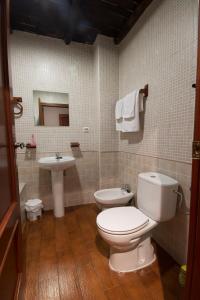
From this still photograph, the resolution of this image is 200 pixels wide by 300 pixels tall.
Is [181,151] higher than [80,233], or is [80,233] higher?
[181,151]

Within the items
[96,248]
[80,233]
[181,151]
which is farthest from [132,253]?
[181,151]

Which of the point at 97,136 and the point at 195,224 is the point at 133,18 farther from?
the point at 195,224

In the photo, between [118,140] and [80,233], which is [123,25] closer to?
[118,140]

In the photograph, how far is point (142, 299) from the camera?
1110 millimetres

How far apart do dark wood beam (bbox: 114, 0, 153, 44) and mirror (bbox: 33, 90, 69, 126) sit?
43.2 inches

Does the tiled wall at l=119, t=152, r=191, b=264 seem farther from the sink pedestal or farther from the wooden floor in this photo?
the sink pedestal

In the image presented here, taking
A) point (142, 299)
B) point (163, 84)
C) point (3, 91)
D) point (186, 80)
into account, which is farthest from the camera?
point (163, 84)

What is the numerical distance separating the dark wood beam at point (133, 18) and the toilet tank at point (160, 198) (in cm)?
177

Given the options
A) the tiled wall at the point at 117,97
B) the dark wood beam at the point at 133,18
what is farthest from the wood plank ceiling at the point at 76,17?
the tiled wall at the point at 117,97

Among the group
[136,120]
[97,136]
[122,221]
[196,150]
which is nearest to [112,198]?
[122,221]

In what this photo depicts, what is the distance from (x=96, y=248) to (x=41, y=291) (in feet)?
1.97

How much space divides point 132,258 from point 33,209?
1.42 m

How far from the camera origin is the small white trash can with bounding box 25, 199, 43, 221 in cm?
214

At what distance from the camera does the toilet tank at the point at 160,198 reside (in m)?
1.32
